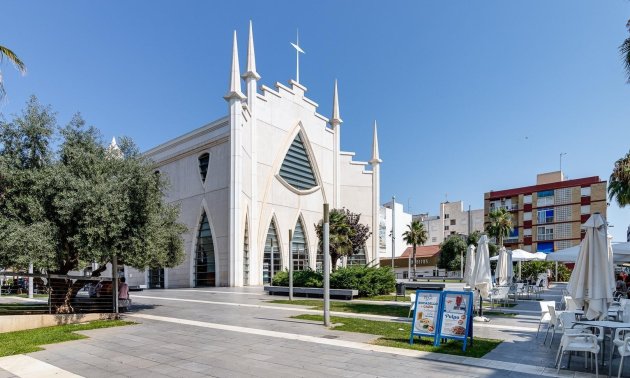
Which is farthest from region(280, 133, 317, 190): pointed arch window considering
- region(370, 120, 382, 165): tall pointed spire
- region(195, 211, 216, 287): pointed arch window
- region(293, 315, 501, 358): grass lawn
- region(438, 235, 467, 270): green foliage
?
region(293, 315, 501, 358): grass lawn

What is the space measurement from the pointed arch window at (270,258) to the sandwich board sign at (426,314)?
27618 millimetres

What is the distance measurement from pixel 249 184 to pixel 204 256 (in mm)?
7295

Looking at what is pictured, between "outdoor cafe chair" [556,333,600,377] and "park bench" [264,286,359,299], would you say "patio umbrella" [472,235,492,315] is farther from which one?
"park bench" [264,286,359,299]

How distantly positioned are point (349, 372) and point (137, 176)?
10.2m

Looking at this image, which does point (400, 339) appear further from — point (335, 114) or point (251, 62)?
point (335, 114)

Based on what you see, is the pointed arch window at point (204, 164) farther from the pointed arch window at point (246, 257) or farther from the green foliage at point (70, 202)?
the green foliage at point (70, 202)

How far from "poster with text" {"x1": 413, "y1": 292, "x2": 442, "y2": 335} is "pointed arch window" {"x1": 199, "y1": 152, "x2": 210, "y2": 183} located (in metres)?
28.5

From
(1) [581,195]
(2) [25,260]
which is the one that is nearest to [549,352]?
(2) [25,260]

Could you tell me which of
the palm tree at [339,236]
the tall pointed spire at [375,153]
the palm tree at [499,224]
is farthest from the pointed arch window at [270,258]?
the palm tree at [499,224]

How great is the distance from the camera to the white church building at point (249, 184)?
109ft

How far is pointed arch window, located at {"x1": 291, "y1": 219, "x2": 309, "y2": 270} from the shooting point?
4166 centimetres

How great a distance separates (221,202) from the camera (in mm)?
33844

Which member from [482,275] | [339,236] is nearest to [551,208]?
[339,236]

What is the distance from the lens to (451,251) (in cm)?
5688
